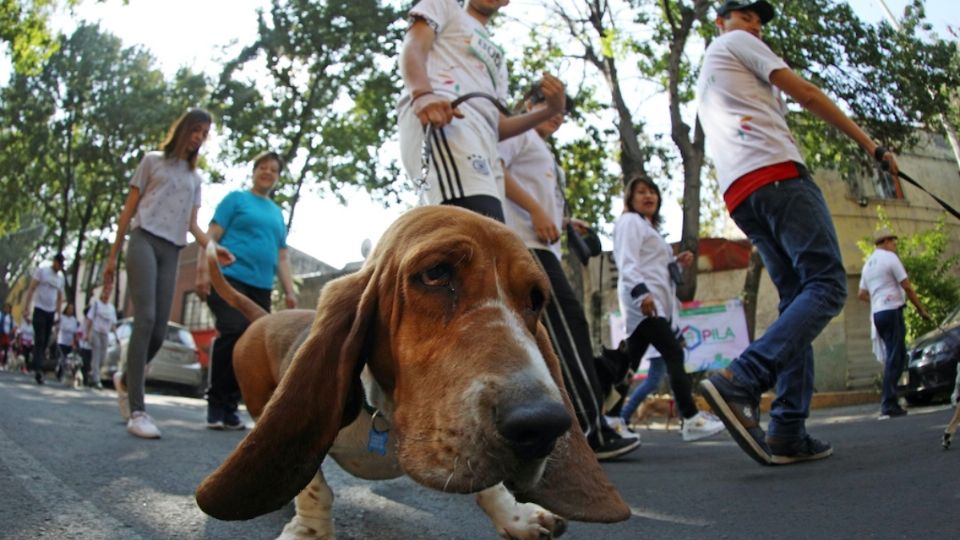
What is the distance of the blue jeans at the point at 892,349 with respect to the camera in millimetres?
8352

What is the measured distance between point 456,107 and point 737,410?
200cm

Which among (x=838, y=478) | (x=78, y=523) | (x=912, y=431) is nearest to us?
(x=78, y=523)

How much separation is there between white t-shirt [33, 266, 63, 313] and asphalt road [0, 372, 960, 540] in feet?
33.0

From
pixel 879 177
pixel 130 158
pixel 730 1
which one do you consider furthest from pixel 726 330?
pixel 130 158

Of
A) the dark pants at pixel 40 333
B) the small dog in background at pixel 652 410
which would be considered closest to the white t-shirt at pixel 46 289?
the dark pants at pixel 40 333

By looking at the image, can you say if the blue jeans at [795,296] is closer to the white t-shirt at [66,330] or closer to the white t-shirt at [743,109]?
the white t-shirt at [743,109]

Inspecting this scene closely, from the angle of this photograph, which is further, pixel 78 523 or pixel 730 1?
pixel 730 1

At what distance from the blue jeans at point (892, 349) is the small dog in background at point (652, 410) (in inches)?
96.2

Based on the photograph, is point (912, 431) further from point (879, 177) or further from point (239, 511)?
point (879, 177)

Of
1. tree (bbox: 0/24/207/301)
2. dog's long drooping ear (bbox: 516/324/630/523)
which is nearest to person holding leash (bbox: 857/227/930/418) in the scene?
dog's long drooping ear (bbox: 516/324/630/523)

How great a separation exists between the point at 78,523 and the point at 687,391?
181 inches

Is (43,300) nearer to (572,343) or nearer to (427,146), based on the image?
(572,343)

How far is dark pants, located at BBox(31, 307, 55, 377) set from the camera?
46.6 feet

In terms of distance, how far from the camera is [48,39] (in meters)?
17.4
